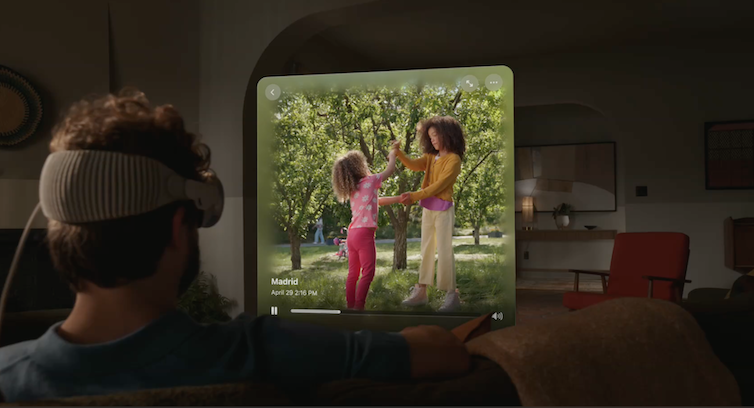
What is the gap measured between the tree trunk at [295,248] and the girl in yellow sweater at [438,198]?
0.74 m

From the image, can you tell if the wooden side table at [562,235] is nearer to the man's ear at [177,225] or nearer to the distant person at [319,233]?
the distant person at [319,233]

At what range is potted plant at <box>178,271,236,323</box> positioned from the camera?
432cm

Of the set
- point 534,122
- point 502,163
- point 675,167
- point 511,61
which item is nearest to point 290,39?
point 502,163

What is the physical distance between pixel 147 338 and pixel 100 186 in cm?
17

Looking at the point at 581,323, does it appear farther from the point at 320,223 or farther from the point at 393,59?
the point at 393,59

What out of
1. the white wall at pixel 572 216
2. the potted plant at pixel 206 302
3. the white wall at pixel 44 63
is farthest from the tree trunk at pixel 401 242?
the white wall at pixel 572 216

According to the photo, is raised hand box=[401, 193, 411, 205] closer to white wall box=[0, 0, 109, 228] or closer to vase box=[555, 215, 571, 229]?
white wall box=[0, 0, 109, 228]

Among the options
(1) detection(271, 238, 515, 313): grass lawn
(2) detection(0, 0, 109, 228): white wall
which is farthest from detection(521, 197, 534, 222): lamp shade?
(2) detection(0, 0, 109, 228): white wall

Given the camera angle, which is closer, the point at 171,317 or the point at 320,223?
the point at 171,317

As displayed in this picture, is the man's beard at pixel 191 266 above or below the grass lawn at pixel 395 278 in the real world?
above

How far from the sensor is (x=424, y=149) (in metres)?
3.38

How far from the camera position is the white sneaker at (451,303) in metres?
3.28

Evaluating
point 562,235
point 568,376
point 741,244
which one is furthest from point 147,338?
point 562,235

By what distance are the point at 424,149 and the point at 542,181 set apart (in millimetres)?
6164
